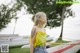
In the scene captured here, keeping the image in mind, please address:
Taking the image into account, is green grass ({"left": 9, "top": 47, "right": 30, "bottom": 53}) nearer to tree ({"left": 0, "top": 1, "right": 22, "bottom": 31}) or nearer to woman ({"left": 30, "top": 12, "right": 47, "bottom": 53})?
tree ({"left": 0, "top": 1, "right": 22, "bottom": 31})

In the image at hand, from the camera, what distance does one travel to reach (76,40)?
5.52 meters

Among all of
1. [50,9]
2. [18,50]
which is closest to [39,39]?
[18,50]

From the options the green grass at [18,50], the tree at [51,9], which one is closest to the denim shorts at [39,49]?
the green grass at [18,50]

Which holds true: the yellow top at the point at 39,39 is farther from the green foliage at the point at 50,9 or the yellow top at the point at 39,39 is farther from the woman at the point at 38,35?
the green foliage at the point at 50,9

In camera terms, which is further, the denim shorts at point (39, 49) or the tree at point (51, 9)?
the tree at point (51, 9)

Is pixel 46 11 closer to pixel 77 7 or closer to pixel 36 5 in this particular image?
pixel 36 5

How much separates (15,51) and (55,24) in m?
0.91

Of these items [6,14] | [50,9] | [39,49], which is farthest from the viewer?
[50,9]

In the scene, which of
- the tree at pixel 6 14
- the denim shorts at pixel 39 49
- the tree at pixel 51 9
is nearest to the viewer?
the denim shorts at pixel 39 49

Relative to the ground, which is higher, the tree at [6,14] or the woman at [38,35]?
the tree at [6,14]

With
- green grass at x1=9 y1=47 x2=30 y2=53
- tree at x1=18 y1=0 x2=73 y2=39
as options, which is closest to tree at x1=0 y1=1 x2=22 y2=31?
tree at x1=18 y1=0 x2=73 y2=39

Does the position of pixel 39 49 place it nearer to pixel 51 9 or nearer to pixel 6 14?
pixel 6 14

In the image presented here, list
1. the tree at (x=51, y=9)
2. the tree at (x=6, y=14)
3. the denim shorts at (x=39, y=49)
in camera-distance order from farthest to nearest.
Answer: the tree at (x=51, y=9)
the tree at (x=6, y=14)
the denim shorts at (x=39, y=49)

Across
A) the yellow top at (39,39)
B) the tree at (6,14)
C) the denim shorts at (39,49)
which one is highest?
the tree at (6,14)
